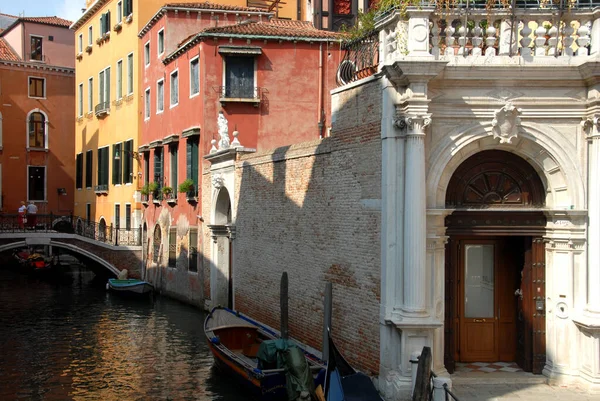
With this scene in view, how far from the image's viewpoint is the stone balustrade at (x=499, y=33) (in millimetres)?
9023

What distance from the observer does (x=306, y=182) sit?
40.3ft

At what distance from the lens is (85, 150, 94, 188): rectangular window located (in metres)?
30.0

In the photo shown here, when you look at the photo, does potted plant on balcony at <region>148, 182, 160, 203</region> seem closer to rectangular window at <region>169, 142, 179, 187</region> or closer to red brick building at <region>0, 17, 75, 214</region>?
rectangular window at <region>169, 142, 179, 187</region>

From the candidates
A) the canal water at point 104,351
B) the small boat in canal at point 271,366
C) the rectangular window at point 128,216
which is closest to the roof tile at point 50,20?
the rectangular window at point 128,216

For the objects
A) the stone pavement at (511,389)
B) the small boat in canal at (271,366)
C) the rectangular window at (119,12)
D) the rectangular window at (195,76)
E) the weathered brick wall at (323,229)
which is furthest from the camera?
the rectangular window at (119,12)

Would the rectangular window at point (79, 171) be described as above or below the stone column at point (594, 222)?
above

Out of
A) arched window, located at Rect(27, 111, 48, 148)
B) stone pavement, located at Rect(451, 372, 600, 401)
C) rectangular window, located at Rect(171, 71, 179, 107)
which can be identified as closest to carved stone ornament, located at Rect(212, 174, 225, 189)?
rectangular window, located at Rect(171, 71, 179, 107)

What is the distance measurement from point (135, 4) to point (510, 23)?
17.8 meters

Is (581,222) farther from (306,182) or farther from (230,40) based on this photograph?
(230,40)

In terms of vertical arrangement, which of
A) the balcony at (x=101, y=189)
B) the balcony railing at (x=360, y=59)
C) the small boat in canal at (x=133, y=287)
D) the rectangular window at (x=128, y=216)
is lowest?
the small boat in canal at (x=133, y=287)

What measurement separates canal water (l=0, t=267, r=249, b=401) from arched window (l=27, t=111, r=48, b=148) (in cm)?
1202

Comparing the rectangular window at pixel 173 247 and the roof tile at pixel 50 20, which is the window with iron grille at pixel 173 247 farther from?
the roof tile at pixel 50 20

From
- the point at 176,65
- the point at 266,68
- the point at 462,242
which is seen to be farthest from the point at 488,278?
the point at 176,65

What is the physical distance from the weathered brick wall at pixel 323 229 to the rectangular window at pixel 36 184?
65.9 ft
